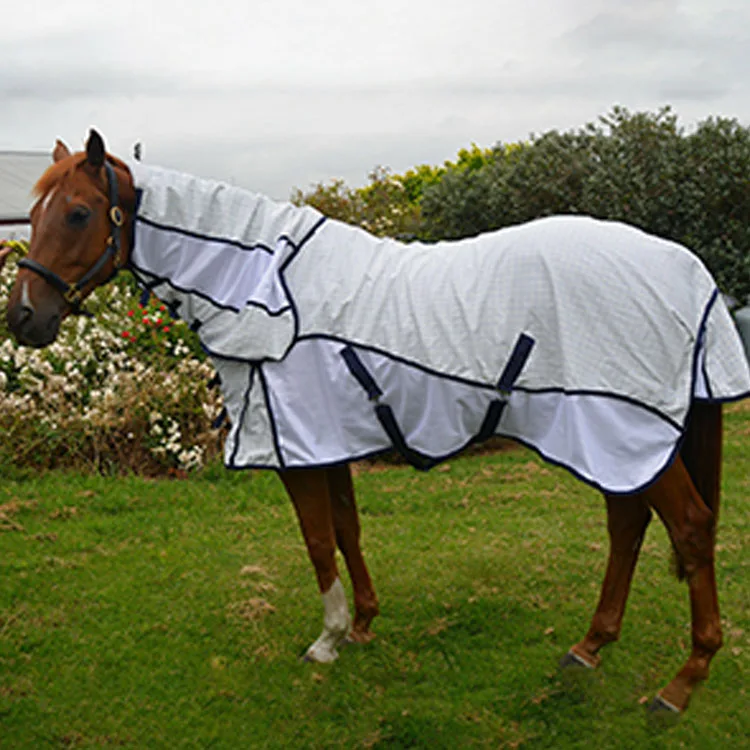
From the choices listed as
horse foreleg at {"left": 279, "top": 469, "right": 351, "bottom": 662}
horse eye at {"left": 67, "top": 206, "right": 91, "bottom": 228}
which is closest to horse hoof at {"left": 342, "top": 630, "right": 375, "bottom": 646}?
horse foreleg at {"left": 279, "top": 469, "right": 351, "bottom": 662}

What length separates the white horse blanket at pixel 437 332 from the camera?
8.85 feet

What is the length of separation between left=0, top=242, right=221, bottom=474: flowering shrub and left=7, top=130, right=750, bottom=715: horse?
322 centimetres

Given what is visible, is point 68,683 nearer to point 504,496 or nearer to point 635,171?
point 504,496

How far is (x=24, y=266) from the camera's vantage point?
285 cm

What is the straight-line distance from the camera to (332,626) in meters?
3.48

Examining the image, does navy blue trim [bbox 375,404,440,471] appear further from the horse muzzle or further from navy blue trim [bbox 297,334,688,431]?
the horse muzzle

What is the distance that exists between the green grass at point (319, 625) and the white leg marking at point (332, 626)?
61mm

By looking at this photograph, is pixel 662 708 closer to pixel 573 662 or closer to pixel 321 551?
pixel 573 662

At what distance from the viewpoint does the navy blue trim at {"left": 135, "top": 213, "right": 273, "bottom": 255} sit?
299cm

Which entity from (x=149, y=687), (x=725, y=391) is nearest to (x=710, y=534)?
(x=725, y=391)

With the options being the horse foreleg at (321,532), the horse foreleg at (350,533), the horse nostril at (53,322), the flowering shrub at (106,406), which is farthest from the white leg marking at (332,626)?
the flowering shrub at (106,406)

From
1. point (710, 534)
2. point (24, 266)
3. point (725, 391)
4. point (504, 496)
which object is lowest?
point (504, 496)

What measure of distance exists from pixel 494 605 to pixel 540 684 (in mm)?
699

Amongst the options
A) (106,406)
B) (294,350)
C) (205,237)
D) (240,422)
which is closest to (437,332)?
(294,350)
